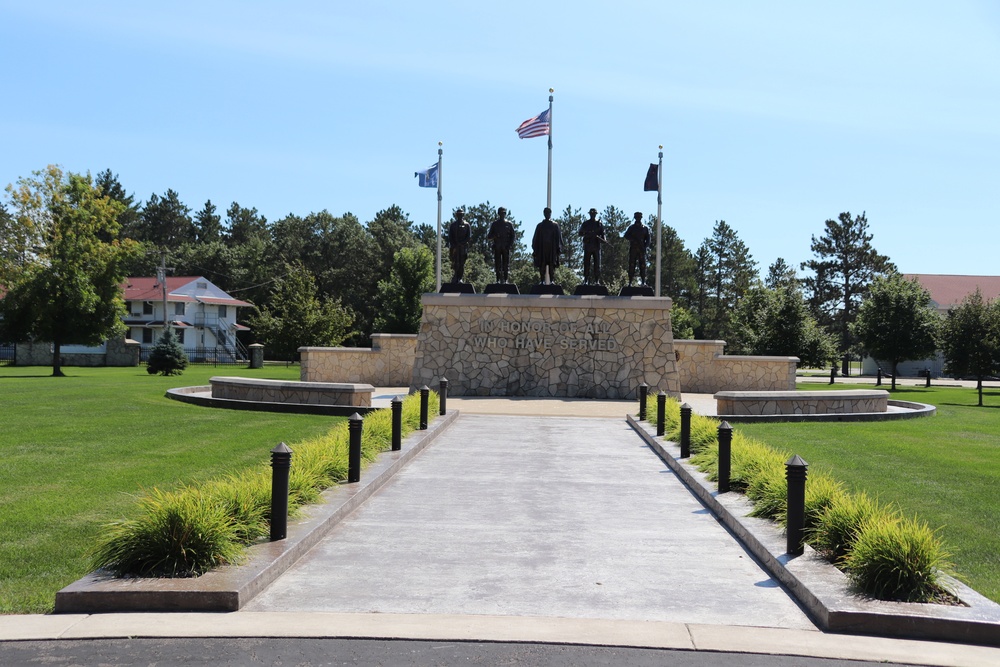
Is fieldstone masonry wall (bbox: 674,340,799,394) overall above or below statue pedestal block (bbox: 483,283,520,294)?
below

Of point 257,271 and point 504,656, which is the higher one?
point 257,271

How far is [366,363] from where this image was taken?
30.6 metres

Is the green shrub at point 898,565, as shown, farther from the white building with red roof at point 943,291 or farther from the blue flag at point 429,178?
the white building with red roof at point 943,291

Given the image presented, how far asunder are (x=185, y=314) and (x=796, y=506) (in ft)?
221

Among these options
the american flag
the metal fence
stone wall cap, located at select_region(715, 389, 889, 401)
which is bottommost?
the metal fence

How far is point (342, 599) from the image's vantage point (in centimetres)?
648

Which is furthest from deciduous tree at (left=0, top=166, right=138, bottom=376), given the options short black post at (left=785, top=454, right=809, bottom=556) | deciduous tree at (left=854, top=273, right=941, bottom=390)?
short black post at (left=785, top=454, right=809, bottom=556)

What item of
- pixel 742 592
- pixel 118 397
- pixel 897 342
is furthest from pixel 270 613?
pixel 897 342

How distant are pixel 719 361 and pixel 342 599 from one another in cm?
2520

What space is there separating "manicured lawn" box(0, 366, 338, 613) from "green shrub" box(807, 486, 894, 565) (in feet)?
18.8

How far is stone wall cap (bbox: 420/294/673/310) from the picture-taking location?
84.2ft

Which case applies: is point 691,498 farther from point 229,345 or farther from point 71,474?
point 229,345

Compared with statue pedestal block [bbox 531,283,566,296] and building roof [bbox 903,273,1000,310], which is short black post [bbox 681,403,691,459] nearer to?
statue pedestal block [bbox 531,283,566,296]

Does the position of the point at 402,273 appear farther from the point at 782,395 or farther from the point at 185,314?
the point at 782,395
